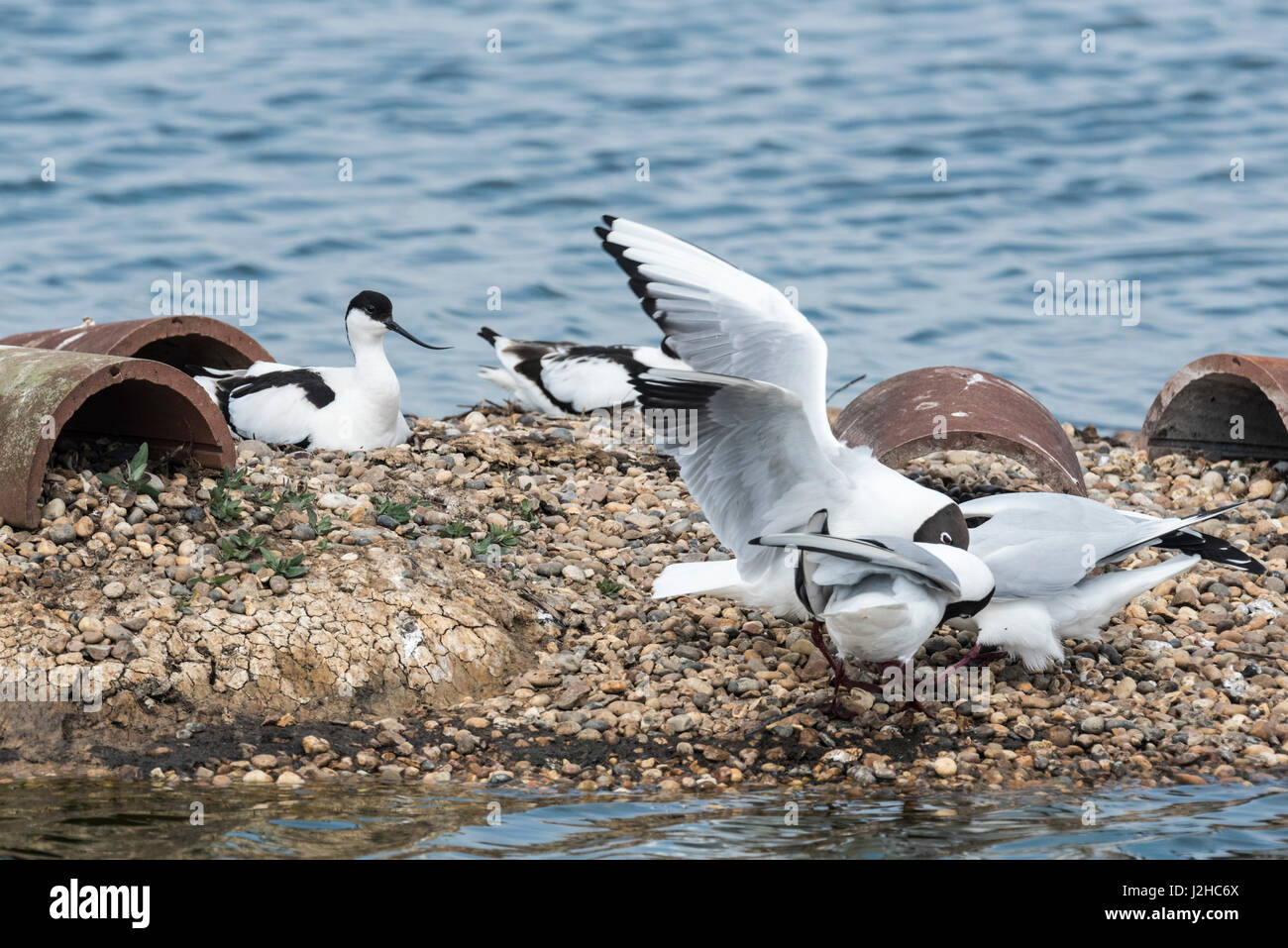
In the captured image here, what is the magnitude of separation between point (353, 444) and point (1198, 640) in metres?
3.75

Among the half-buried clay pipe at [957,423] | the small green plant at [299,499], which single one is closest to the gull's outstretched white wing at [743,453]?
the half-buried clay pipe at [957,423]

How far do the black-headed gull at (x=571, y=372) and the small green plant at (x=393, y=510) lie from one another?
2640mm

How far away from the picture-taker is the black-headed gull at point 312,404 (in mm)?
7109

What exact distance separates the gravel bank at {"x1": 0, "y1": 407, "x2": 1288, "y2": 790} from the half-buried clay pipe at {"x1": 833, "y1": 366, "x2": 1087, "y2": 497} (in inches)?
28.4

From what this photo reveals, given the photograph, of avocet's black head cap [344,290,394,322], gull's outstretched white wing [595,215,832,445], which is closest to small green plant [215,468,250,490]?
gull's outstretched white wing [595,215,832,445]

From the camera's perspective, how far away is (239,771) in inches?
180

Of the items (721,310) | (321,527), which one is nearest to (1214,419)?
(721,310)

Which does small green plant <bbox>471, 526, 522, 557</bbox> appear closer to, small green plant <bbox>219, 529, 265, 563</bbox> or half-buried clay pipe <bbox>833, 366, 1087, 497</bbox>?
small green plant <bbox>219, 529, 265, 563</bbox>

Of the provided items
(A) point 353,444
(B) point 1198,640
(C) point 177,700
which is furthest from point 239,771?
(B) point 1198,640

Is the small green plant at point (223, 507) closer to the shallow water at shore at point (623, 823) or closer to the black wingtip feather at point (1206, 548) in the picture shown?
the shallow water at shore at point (623, 823)

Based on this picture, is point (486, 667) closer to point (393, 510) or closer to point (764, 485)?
point (393, 510)

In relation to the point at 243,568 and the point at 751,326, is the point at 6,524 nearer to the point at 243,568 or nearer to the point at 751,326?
the point at 243,568

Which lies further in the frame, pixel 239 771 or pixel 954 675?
pixel 954 675

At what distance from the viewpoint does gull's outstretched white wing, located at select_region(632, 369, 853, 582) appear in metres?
4.88
